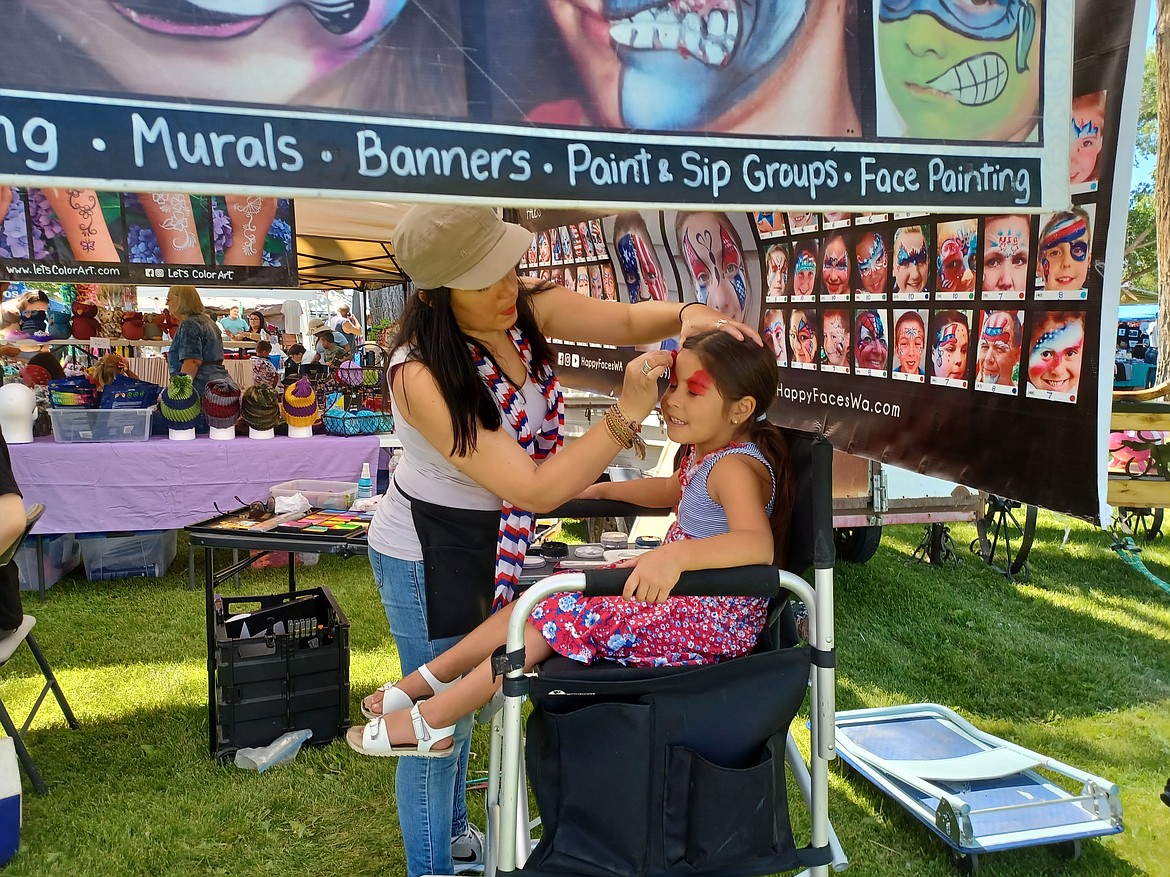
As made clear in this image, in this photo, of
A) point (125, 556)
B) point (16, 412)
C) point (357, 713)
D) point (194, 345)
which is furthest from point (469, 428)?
point (194, 345)

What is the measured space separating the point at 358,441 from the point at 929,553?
12.7 ft

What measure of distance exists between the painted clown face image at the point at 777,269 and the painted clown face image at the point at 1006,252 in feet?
3.08

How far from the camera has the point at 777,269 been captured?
3.12 metres

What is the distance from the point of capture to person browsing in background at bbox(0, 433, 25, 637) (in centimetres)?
274

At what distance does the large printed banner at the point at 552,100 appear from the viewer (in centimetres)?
104

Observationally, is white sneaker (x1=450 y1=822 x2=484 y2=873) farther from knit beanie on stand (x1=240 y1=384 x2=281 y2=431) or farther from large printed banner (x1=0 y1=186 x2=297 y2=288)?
large printed banner (x1=0 y1=186 x2=297 y2=288)

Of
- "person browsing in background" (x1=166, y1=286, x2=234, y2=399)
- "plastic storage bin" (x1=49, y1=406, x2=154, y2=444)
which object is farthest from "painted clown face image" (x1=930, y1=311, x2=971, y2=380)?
"person browsing in background" (x1=166, y1=286, x2=234, y2=399)

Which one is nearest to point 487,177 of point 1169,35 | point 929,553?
point 1169,35

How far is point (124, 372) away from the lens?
6.16m

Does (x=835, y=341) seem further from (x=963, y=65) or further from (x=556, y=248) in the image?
(x=556, y=248)

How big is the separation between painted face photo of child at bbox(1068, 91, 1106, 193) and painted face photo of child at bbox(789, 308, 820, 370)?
3.45 ft

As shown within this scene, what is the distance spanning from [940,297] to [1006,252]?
24cm

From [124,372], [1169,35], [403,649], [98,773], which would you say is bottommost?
[98,773]

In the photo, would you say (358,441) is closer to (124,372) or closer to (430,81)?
(124,372)
